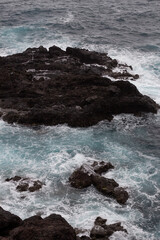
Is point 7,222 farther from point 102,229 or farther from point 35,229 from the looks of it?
point 102,229

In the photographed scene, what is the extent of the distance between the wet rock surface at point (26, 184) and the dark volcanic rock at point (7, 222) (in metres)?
→ 5.09

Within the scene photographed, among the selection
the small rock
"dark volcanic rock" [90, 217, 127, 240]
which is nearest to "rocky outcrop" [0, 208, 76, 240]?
"dark volcanic rock" [90, 217, 127, 240]

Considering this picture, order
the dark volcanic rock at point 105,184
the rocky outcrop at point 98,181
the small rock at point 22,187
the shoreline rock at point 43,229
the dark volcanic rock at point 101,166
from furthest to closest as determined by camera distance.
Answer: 1. the dark volcanic rock at point 101,166
2. the small rock at point 22,187
3. the dark volcanic rock at point 105,184
4. the rocky outcrop at point 98,181
5. the shoreline rock at point 43,229

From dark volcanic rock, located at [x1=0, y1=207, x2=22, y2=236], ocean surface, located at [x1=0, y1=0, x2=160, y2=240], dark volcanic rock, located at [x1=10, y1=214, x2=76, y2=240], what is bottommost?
ocean surface, located at [x1=0, y1=0, x2=160, y2=240]

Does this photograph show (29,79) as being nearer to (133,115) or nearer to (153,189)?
(133,115)

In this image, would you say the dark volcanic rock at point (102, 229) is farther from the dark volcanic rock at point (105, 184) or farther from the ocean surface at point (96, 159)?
the dark volcanic rock at point (105, 184)

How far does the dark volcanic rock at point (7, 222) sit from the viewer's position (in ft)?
65.1

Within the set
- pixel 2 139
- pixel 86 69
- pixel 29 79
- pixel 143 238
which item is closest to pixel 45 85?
pixel 29 79

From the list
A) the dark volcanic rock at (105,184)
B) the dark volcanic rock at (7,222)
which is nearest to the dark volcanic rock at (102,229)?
the dark volcanic rock at (105,184)

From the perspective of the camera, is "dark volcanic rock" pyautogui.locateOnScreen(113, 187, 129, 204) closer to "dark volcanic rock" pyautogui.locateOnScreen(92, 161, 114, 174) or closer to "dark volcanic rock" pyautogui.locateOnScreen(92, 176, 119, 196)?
"dark volcanic rock" pyautogui.locateOnScreen(92, 176, 119, 196)

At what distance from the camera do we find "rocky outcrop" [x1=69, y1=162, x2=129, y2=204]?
25.0 metres

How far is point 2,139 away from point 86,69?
1481 cm

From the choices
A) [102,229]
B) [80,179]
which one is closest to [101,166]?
[80,179]

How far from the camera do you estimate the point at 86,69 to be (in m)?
42.2
